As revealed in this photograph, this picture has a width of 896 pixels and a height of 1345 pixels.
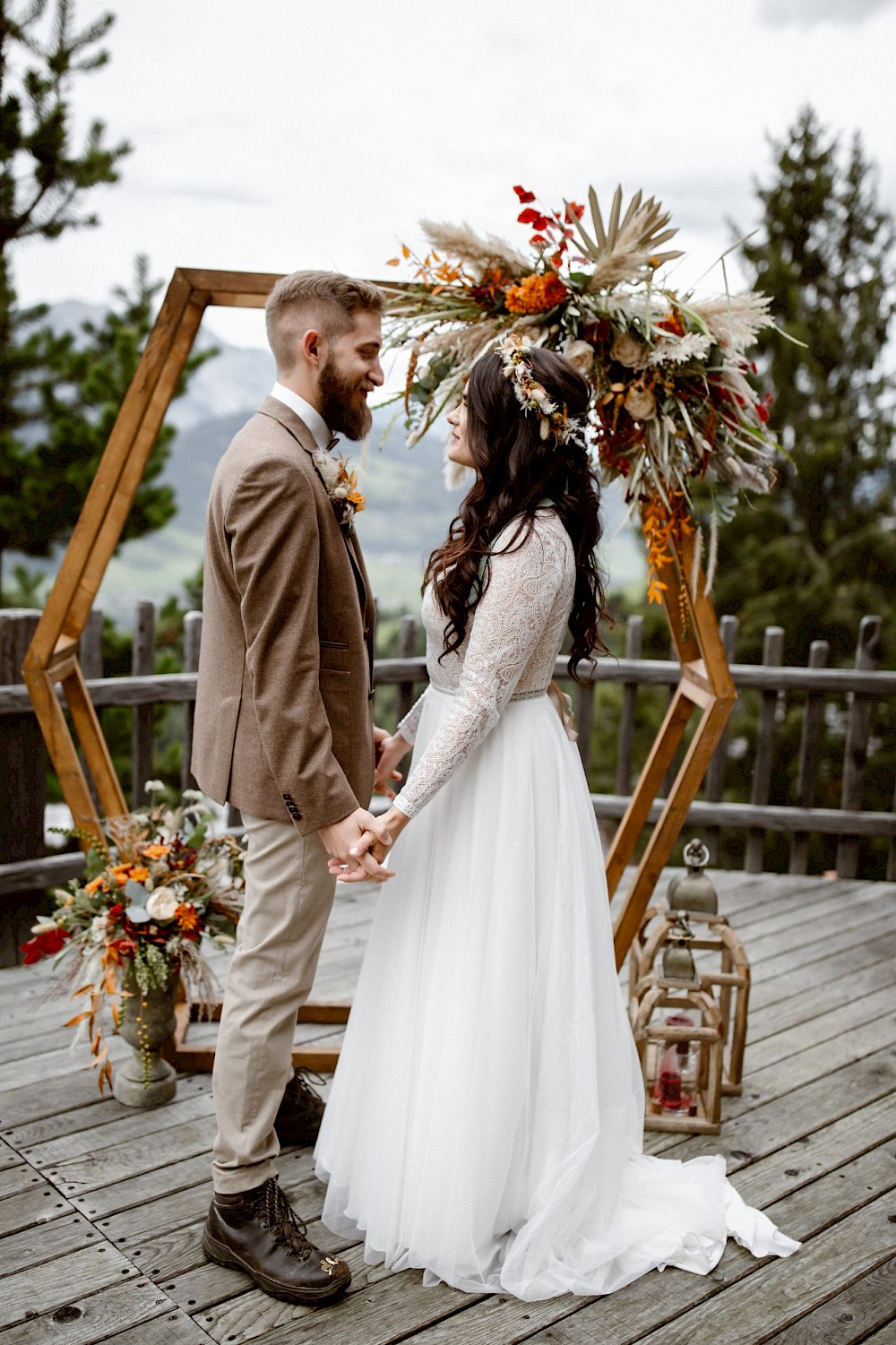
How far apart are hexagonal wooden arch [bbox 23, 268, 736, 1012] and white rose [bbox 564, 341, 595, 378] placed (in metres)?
0.50

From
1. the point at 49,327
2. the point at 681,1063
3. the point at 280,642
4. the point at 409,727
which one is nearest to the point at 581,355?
the point at 409,727

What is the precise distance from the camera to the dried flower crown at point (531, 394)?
81.2 inches

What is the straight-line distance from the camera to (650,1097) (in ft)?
9.16

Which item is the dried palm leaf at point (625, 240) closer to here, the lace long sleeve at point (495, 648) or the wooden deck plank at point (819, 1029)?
the lace long sleeve at point (495, 648)

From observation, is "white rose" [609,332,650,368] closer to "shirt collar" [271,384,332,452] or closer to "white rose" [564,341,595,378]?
"white rose" [564,341,595,378]

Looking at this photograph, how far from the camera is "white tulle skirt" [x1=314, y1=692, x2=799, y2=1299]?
2.10m

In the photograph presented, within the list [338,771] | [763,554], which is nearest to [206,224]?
[763,554]

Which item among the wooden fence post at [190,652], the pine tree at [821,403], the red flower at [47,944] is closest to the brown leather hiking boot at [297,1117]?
the red flower at [47,944]

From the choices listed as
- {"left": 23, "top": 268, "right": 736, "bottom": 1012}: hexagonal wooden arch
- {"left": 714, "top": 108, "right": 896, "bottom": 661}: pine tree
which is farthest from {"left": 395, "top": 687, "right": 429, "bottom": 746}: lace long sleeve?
{"left": 714, "top": 108, "right": 896, "bottom": 661}: pine tree

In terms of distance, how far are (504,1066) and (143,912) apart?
1.01m

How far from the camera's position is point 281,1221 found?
2.10m

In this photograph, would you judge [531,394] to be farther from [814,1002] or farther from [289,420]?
[814,1002]

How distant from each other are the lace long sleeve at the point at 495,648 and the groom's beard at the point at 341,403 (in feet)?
1.38

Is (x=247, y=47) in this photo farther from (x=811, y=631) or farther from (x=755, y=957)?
(x=755, y=957)
